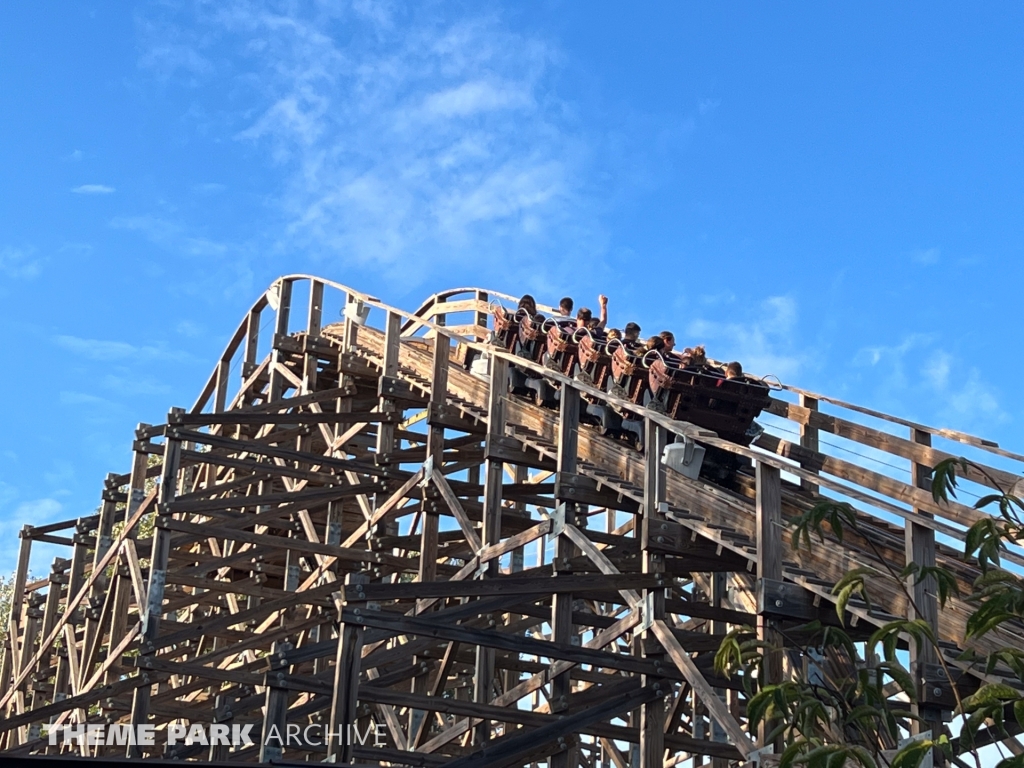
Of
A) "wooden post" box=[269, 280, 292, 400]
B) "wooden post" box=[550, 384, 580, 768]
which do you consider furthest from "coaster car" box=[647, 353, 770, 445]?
"wooden post" box=[269, 280, 292, 400]

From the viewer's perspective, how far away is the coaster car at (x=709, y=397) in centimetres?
1236

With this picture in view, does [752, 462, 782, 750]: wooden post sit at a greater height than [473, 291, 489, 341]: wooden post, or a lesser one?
lesser

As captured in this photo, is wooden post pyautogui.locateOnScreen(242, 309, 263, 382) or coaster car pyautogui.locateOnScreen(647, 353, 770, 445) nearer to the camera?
coaster car pyautogui.locateOnScreen(647, 353, 770, 445)

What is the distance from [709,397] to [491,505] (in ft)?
7.41

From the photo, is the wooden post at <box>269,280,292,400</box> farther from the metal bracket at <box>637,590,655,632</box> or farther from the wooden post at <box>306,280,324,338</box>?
the metal bracket at <box>637,590,655,632</box>

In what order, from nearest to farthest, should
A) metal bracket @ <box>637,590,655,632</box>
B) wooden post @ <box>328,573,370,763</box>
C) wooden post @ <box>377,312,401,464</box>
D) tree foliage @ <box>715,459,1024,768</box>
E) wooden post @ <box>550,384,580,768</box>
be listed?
1. tree foliage @ <box>715,459,1024,768</box>
2. wooden post @ <box>328,573,370,763</box>
3. metal bracket @ <box>637,590,655,632</box>
4. wooden post @ <box>550,384,580,768</box>
5. wooden post @ <box>377,312,401,464</box>

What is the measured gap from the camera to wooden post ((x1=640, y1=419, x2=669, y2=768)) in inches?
388

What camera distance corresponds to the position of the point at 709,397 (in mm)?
12391

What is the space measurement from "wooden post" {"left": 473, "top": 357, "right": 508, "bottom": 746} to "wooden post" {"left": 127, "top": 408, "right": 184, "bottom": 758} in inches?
117

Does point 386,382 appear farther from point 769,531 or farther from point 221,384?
point 769,531

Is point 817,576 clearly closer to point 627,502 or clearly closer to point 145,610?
point 627,502

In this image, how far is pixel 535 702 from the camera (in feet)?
58.4

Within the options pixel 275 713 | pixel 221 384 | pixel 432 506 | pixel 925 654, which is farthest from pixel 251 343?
pixel 925 654

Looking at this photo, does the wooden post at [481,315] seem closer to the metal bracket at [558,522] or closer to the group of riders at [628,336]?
the group of riders at [628,336]
